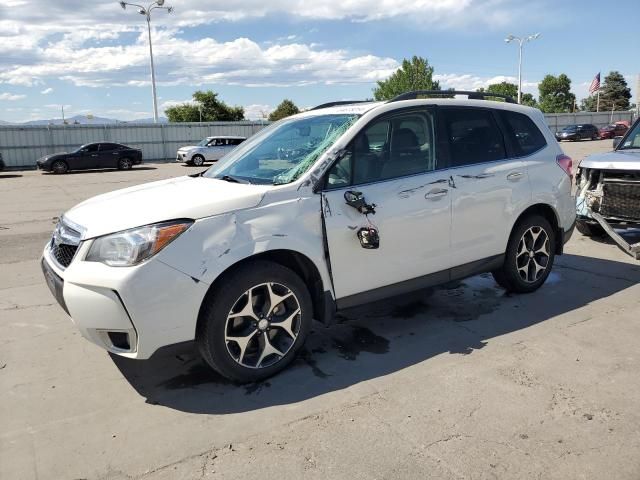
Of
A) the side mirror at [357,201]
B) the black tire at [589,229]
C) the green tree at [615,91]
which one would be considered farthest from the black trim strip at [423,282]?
the green tree at [615,91]

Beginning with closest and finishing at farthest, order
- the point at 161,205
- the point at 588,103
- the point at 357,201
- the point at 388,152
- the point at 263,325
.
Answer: the point at 161,205, the point at 263,325, the point at 357,201, the point at 388,152, the point at 588,103

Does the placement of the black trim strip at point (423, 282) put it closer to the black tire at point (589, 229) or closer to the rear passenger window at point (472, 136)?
the rear passenger window at point (472, 136)

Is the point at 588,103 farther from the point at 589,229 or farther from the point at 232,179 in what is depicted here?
the point at 232,179

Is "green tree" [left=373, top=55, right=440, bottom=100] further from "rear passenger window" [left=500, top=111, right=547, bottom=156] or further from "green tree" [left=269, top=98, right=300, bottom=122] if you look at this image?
"rear passenger window" [left=500, top=111, right=547, bottom=156]

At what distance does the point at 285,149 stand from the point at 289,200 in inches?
29.0

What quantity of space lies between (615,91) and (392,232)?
11634cm

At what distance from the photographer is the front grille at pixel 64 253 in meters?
3.45

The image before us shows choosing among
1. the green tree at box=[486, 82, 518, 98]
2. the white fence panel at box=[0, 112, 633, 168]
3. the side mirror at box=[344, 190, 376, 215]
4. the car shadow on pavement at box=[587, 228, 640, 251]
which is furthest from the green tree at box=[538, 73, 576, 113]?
the side mirror at box=[344, 190, 376, 215]

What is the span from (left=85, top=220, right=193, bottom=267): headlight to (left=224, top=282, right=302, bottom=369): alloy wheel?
59 centimetres

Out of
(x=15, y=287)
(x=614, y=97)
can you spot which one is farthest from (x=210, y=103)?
(x=614, y=97)

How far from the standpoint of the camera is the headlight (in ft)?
10.4

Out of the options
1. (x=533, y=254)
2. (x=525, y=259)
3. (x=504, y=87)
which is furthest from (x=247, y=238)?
(x=504, y=87)

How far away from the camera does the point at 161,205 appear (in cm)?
346

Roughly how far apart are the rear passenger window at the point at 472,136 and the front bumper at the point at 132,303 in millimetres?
2457
